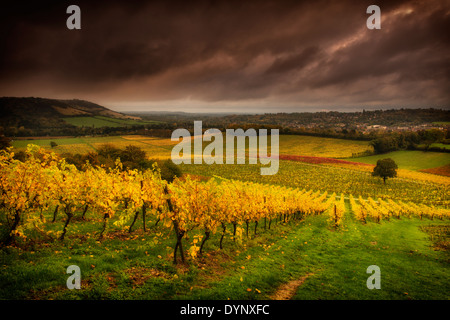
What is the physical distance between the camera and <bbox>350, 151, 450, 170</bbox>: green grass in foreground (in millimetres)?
87500

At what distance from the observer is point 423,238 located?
913 inches

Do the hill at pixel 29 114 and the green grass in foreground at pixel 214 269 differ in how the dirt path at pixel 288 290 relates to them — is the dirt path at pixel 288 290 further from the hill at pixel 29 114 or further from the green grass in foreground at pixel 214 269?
the hill at pixel 29 114

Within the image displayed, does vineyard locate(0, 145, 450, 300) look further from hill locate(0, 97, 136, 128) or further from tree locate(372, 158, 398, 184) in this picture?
hill locate(0, 97, 136, 128)

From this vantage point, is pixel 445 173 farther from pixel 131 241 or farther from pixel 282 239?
pixel 131 241

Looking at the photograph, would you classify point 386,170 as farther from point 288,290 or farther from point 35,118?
point 35,118

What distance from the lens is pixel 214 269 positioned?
1221 cm

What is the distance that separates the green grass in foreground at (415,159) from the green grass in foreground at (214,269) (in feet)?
295

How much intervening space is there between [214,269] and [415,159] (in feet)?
388

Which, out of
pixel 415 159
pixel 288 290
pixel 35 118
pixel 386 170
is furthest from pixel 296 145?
pixel 35 118

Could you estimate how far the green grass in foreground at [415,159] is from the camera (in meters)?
87.5

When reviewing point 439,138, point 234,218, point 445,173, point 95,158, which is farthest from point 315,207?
point 439,138

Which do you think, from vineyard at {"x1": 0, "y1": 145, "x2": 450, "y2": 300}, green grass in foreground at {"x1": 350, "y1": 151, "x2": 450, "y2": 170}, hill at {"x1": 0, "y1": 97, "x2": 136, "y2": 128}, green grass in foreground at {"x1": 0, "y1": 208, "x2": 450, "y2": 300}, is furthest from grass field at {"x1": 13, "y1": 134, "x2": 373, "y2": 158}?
green grass in foreground at {"x1": 0, "y1": 208, "x2": 450, "y2": 300}

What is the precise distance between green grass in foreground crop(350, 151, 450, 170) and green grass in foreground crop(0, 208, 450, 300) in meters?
89.8
